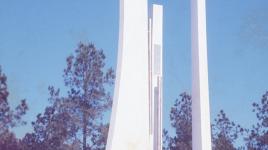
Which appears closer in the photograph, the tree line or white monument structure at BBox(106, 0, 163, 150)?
white monument structure at BBox(106, 0, 163, 150)

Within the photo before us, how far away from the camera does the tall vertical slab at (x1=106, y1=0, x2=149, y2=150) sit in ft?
17.4

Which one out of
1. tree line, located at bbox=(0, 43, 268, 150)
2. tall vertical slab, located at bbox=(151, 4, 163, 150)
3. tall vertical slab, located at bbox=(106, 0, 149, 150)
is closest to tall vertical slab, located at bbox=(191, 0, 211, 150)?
tall vertical slab, located at bbox=(151, 4, 163, 150)

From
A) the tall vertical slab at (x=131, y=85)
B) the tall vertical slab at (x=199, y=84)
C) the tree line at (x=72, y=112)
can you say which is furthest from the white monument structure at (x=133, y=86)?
the tree line at (x=72, y=112)

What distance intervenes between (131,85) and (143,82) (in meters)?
0.15

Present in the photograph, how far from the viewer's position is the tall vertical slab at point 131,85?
5.29 metres

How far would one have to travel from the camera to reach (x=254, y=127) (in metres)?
12.5

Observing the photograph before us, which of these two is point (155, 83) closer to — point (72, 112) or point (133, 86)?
point (133, 86)

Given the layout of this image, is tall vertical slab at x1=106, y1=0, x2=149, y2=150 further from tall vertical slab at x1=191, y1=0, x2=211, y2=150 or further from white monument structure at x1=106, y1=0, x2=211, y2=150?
tall vertical slab at x1=191, y1=0, x2=211, y2=150

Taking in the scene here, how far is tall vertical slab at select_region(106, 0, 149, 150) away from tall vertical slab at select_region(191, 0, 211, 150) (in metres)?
0.62

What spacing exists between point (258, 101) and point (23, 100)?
542cm

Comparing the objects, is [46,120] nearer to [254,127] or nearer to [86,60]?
[86,60]

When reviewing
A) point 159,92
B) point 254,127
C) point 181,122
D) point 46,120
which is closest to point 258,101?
point 254,127

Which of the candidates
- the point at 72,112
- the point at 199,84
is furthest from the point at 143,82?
the point at 72,112

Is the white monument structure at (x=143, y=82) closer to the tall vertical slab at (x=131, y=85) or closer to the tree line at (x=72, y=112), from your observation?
the tall vertical slab at (x=131, y=85)
